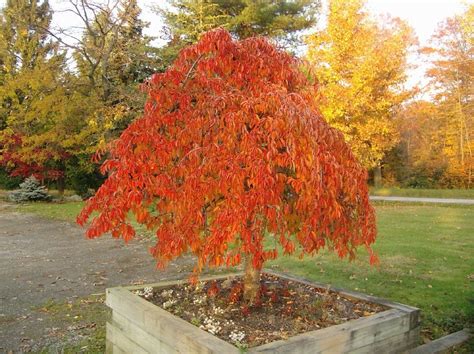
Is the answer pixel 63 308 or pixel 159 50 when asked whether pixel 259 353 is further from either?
pixel 159 50

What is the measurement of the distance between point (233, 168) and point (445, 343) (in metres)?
2.65

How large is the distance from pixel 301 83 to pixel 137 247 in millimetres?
6648

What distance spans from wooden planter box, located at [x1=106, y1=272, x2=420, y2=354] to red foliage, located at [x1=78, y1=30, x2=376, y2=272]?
0.46 m

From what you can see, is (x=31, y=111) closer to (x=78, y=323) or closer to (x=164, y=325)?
(x=78, y=323)

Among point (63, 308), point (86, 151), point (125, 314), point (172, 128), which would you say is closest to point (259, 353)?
point (125, 314)

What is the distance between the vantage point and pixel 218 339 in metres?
3.02

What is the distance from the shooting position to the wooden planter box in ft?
9.75

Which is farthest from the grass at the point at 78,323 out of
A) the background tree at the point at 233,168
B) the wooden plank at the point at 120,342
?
the background tree at the point at 233,168

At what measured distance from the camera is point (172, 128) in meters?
3.77

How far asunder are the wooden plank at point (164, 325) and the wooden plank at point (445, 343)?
1790 millimetres

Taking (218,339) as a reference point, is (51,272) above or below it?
below

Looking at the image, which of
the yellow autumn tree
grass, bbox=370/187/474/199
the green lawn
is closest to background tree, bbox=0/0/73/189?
the yellow autumn tree

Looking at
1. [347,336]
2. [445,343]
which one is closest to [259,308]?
[347,336]

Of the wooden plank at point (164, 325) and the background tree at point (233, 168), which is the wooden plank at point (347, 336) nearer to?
the wooden plank at point (164, 325)
